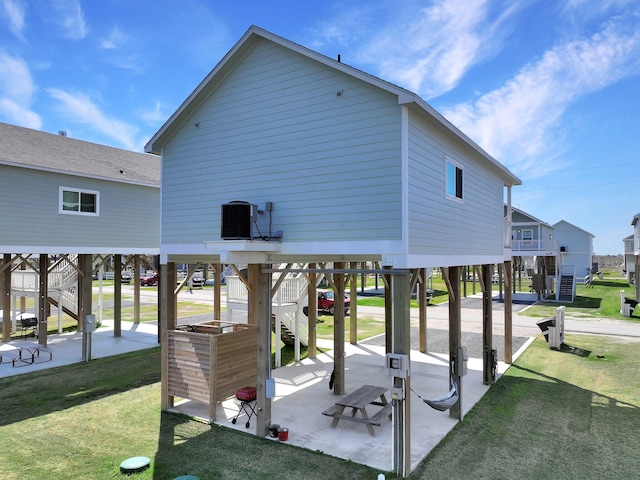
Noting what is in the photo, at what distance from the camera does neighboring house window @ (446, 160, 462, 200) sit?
9930 mm

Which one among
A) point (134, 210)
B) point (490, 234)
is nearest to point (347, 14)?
point (490, 234)

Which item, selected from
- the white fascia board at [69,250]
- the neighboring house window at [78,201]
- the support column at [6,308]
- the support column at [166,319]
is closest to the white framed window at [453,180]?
the support column at [166,319]

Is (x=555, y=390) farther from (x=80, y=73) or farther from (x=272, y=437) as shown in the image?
(x=80, y=73)

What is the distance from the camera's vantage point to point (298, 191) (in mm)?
8836

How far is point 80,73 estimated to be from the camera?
14422 mm

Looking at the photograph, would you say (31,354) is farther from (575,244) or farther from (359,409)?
(575,244)

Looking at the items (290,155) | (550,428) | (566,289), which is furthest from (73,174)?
(566,289)

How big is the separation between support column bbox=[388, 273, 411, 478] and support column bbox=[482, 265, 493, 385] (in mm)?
5752

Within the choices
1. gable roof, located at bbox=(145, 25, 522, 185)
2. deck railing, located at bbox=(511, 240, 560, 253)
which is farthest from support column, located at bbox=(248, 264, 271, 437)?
deck railing, located at bbox=(511, 240, 560, 253)

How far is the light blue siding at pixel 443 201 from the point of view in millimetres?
8125

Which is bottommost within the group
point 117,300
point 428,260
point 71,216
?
point 117,300

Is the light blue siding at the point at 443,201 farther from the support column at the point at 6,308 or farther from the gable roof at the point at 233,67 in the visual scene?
the support column at the point at 6,308

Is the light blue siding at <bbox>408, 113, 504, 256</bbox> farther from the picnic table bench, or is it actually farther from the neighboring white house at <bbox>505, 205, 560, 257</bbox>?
the neighboring white house at <bbox>505, 205, 560, 257</bbox>

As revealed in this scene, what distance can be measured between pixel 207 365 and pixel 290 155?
523 centimetres
